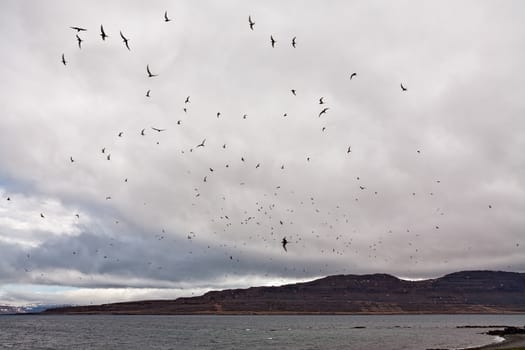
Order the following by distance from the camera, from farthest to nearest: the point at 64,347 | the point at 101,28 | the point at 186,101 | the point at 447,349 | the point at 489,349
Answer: the point at 64,347, the point at 447,349, the point at 489,349, the point at 186,101, the point at 101,28

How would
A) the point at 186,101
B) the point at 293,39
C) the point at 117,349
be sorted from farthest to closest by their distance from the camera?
the point at 117,349 < the point at 186,101 < the point at 293,39

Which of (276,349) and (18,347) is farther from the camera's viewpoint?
(18,347)

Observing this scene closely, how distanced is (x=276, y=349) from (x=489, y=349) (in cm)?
4628

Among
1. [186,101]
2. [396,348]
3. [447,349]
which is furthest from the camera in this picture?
[396,348]

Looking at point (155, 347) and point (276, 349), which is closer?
point (276, 349)

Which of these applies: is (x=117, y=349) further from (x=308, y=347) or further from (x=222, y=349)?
(x=308, y=347)

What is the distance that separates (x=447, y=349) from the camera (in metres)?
115

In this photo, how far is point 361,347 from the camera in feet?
427

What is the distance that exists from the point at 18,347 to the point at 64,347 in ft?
38.5

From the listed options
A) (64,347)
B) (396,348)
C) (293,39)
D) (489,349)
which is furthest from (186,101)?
(64,347)

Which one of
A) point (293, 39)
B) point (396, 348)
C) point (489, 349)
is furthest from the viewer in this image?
point (396, 348)

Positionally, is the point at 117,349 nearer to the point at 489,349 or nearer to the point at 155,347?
the point at 155,347

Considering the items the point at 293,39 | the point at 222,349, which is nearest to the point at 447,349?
the point at 222,349

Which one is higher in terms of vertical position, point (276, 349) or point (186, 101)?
point (186, 101)
